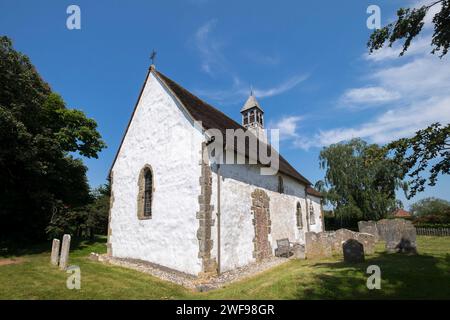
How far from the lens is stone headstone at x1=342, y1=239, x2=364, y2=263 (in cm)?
1091

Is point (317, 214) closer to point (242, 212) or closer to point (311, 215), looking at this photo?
point (311, 215)

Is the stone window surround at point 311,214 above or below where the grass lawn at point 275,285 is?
above

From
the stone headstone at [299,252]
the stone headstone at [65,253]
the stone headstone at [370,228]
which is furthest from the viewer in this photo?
the stone headstone at [370,228]

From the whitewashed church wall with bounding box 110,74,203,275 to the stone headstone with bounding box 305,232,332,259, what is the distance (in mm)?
6367

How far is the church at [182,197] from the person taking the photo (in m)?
11.0

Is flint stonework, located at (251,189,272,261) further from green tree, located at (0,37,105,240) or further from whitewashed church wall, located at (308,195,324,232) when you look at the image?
green tree, located at (0,37,105,240)

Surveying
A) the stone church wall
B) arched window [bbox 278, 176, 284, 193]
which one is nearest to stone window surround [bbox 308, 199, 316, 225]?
the stone church wall

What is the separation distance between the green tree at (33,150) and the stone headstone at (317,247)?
601 inches

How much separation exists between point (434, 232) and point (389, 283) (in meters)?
24.7

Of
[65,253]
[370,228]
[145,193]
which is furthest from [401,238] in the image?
[65,253]
